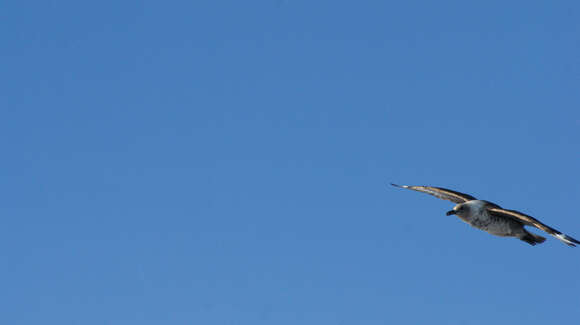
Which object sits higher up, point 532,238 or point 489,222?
point 489,222

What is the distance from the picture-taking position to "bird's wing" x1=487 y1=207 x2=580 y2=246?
46156 millimetres

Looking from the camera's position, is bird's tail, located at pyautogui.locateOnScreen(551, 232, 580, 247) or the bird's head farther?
the bird's head

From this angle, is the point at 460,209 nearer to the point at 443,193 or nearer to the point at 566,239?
the point at 443,193

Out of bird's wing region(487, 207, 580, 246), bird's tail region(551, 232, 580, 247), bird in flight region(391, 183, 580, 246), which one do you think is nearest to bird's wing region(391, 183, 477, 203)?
bird in flight region(391, 183, 580, 246)

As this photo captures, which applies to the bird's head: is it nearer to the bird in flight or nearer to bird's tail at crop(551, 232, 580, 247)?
the bird in flight

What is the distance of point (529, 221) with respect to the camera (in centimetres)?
4962

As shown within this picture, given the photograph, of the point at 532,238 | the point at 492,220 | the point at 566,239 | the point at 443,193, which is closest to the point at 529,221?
the point at 566,239

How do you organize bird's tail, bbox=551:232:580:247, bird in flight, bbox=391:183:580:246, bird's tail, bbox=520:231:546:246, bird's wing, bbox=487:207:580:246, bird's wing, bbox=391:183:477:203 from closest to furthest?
bird's tail, bbox=551:232:580:247 → bird's wing, bbox=487:207:580:246 → bird in flight, bbox=391:183:580:246 → bird's tail, bbox=520:231:546:246 → bird's wing, bbox=391:183:477:203

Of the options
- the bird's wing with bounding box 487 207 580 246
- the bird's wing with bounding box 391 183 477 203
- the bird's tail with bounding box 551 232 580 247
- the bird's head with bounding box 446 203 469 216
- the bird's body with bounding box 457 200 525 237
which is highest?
the bird's wing with bounding box 391 183 477 203

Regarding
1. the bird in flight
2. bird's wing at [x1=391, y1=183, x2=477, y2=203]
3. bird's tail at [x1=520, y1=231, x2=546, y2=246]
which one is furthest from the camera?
bird's wing at [x1=391, y1=183, x2=477, y2=203]

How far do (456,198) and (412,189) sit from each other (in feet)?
9.27

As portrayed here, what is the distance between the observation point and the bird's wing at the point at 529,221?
46156 mm

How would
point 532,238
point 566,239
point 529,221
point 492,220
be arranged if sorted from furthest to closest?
point 532,238 → point 492,220 → point 529,221 → point 566,239

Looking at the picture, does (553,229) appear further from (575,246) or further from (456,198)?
(456,198)
